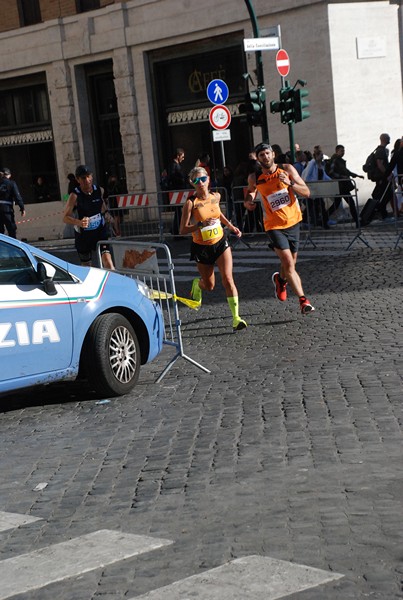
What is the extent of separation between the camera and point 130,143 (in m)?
33.9

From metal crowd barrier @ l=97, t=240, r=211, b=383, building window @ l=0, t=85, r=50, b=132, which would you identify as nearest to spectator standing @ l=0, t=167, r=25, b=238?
building window @ l=0, t=85, r=50, b=132

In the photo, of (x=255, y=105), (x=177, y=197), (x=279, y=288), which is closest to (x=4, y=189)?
(x=177, y=197)

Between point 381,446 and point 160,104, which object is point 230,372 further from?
point 160,104

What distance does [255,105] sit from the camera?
26094 millimetres

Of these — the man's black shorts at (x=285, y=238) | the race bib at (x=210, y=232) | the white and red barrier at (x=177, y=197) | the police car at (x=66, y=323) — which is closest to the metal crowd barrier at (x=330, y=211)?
the white and red barrier at (x=177, y=197)

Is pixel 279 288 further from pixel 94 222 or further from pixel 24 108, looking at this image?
pixel 24 108

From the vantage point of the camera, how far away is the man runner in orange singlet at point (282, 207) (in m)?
13.2

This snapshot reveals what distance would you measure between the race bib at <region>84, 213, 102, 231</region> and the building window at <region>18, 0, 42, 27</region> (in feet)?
74.9

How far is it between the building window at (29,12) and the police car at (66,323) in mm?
28077

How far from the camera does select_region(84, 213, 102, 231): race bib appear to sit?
1499cm

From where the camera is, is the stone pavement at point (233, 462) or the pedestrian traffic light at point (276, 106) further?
the pedestrian traffic light at point (276, 106)

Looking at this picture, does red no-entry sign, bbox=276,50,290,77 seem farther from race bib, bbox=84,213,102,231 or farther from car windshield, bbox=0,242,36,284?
car windshield, bbox=0,242,36,284

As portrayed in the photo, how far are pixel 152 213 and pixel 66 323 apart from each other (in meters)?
16.0

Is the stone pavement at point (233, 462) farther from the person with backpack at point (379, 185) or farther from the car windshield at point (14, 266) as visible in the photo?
the person with backpack at point (379, 185)
